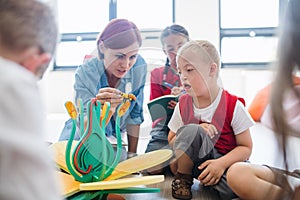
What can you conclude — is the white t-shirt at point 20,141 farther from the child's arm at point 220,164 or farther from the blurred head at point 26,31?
the child's arm at point 220,164

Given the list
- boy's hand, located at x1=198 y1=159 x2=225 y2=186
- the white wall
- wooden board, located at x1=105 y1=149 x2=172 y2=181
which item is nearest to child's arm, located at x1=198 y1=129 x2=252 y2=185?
boy's hand, located at x1=198 y1=159 x2=225 y2=186

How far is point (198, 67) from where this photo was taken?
43.5 inches

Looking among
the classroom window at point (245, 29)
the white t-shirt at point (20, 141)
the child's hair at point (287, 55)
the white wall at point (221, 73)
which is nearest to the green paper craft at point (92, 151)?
the child's hair at point (287, 55)

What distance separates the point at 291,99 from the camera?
0.57 m

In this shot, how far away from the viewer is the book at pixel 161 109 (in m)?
1.19

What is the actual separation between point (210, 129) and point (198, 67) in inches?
7.3

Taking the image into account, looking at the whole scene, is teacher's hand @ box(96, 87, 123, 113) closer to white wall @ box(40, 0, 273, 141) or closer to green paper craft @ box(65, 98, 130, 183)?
green paper craft @ box(65, 98, 130, 183)

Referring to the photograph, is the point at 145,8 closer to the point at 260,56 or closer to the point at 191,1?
the point at 191,1

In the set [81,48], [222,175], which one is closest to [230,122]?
[222,175]

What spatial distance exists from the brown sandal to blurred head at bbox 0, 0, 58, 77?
723mm

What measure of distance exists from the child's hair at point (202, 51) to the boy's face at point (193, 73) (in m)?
0.01

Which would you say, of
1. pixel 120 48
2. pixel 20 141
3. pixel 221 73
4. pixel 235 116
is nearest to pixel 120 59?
pixel 120 48

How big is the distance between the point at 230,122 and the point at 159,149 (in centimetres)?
23

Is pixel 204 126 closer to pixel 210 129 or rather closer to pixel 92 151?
pixel 210 129
